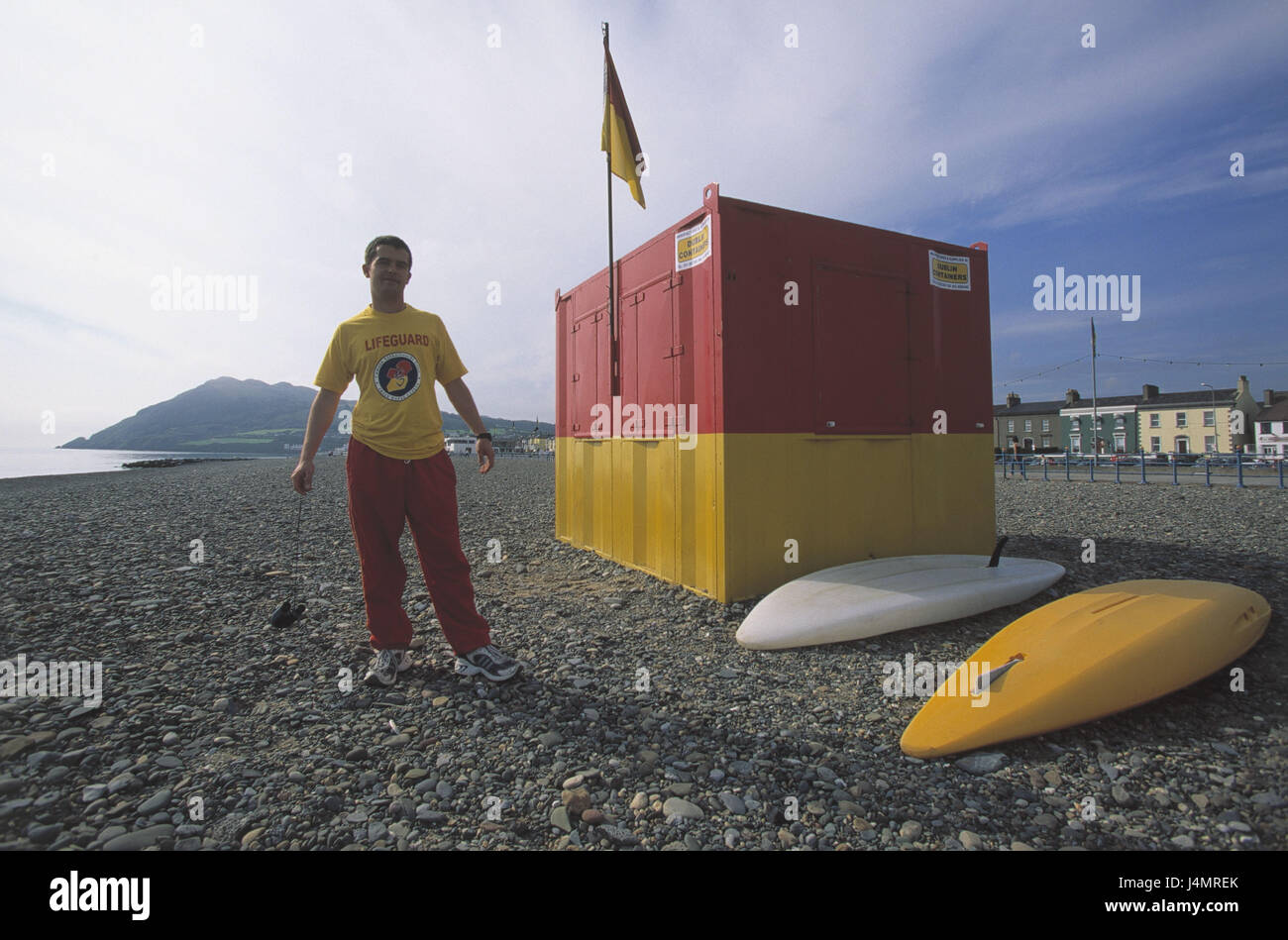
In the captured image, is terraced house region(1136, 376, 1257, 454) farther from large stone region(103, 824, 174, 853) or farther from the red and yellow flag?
large stone region(103, 824, 174, 853)

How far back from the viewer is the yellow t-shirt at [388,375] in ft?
10.8

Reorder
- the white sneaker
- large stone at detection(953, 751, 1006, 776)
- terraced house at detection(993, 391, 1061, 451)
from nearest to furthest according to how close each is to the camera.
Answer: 1. large stone at detection(953, 751, 1006, 776)
2. the white sneaker
3. terraced house at detection(993, 391, 1061, 451)

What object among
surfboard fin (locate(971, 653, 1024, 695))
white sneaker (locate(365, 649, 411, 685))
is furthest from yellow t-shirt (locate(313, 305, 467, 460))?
surfboard fin (locate(971, 653, 1024, 695))

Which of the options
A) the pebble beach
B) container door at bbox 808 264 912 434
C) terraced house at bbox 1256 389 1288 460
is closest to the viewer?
the pebble beach

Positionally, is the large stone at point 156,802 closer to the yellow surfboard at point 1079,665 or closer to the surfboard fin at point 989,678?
the yellow surfboard at point 1079,665

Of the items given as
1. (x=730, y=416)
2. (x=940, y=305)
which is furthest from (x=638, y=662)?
(x=940, y=305)

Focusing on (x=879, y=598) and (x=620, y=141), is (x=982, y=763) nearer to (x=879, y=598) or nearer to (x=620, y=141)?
(x=879, y=598)

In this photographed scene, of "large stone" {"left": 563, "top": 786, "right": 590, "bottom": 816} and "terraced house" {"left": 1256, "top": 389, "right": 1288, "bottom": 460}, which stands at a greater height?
"terraced house" {"left": 1256, "top": 389, "right": 1288, "bottom": 460}

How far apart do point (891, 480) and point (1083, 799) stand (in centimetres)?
371

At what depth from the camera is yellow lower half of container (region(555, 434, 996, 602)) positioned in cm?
509

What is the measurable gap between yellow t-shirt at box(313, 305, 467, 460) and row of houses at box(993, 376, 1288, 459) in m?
51.6

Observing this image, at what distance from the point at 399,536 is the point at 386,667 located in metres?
0.81

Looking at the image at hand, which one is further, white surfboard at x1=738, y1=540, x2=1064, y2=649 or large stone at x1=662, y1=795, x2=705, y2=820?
white surfboard at x1=738, y1=540, x2=1064, y2=649

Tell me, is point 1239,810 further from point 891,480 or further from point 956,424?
point 956,424
